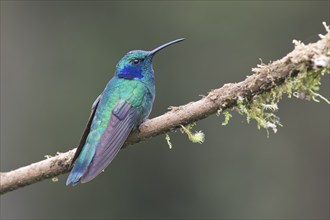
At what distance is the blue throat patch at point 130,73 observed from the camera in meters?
5.13

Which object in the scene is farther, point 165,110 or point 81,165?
point 165,110

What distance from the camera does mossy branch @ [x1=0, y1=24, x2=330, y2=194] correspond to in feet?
11.8

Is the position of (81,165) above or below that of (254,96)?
below

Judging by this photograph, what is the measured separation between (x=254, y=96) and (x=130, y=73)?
1.57 metres

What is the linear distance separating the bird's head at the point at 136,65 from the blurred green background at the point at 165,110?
5.79 m

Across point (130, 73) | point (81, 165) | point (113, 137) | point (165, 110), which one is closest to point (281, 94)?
point (113, 137)

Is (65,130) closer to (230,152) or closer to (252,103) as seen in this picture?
(230,152)

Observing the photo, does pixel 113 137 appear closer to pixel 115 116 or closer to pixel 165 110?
pixel 115 116

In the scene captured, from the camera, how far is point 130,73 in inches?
204

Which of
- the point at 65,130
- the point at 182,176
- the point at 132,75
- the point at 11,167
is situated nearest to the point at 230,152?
the point at 182,176

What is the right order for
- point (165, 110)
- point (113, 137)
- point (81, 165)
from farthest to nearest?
point (165, 110)
point (113, 137)
point (81, 165)

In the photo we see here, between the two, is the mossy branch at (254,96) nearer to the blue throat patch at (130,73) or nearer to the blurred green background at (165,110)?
the blue throat patch at (130,73)

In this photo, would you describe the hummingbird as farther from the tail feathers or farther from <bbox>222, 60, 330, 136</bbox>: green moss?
<bbox>222, 60, 330, 136</bbox>: green moss

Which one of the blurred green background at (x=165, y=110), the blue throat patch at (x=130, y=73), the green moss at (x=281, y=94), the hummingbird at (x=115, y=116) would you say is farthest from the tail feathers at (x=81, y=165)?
the blurred green background at (x=165, y=110)
